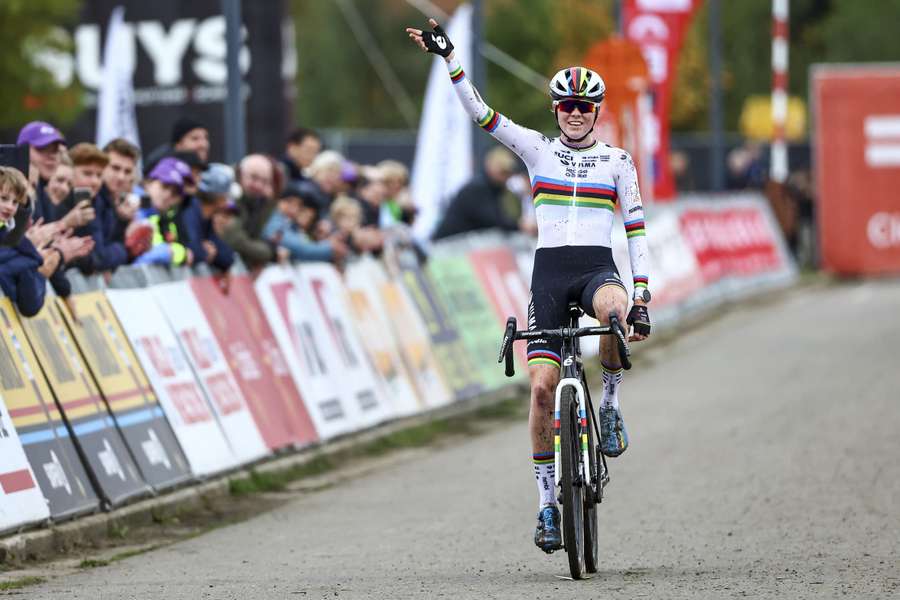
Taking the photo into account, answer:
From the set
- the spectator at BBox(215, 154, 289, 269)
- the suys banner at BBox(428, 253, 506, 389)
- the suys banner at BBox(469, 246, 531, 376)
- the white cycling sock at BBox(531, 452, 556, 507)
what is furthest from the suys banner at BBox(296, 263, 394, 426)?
the white cycling sock at BBox(531, 452, 556, 507)

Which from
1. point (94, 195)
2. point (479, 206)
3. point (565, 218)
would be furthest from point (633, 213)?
point (479, 206)

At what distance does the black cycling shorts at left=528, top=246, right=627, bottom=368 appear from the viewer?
984 centimetres

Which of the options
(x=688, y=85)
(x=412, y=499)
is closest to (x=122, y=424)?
(x=412, y=499)

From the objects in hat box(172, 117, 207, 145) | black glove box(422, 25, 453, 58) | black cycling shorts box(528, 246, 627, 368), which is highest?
black glove box(422, 25, 453, 58)

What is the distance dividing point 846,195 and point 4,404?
103 ft

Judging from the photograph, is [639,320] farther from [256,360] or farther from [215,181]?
[215,181]

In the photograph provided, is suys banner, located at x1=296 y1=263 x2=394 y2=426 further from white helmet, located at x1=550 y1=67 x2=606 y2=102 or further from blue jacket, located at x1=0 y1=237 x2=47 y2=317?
white helmet, located at x1=550 y1=67 x2=606 y2=102

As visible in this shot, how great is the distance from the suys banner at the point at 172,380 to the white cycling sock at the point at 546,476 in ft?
11.2

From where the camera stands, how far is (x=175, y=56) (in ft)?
64.0

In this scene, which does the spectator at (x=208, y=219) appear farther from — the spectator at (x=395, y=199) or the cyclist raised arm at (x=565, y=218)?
the spectator at (x=395, y=199)

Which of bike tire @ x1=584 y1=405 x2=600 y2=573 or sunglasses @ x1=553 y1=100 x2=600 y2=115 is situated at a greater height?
sunglasses @ x1=553 y1=100 x2=600 y2=115

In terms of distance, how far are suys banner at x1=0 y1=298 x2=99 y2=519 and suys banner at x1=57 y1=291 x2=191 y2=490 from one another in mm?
653

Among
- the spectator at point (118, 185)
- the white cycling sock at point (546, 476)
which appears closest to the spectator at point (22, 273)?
the spectator at point (118, 185)

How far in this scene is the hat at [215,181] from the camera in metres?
14.1
